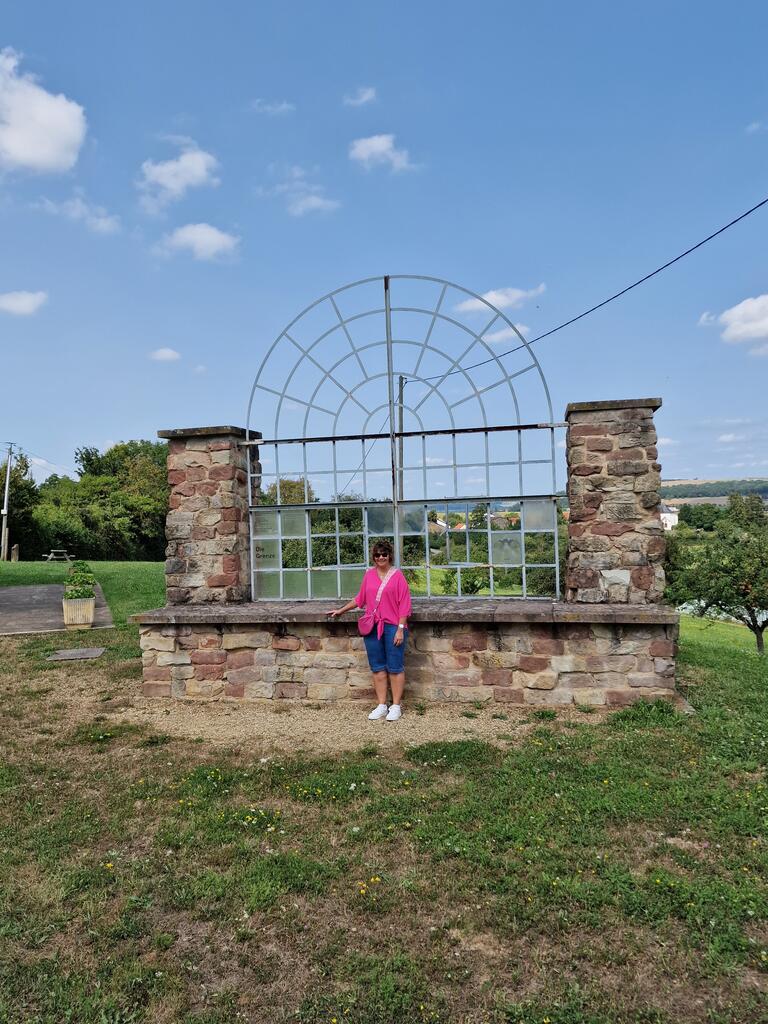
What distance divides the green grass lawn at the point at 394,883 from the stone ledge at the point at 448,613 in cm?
93

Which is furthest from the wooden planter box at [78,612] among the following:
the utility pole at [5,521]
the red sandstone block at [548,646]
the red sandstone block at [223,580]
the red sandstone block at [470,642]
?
the utility pole at [5,521]

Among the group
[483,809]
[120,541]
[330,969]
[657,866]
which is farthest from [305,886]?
[120,541]

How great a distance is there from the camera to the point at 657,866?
282 centimetres

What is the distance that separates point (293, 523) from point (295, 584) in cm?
60

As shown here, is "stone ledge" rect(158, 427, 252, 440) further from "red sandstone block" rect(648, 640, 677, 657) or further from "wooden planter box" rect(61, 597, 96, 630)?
"wooden planter box" rect(61, 597, 96, 630)

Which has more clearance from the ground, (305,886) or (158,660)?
(158,660)

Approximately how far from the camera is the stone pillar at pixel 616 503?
526 cm

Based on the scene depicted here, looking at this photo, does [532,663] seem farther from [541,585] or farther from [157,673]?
[157,673]

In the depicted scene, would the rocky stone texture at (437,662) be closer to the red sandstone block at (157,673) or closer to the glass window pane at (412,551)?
the red sandstone block at (157,673)

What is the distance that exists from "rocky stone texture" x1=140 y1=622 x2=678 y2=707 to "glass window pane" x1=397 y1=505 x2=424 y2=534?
955mm

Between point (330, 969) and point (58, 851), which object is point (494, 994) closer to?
point (330, 969)

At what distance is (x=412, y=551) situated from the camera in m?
5.98

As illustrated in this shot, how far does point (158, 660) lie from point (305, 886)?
3492 millimetres

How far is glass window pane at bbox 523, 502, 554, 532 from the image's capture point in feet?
18.4
